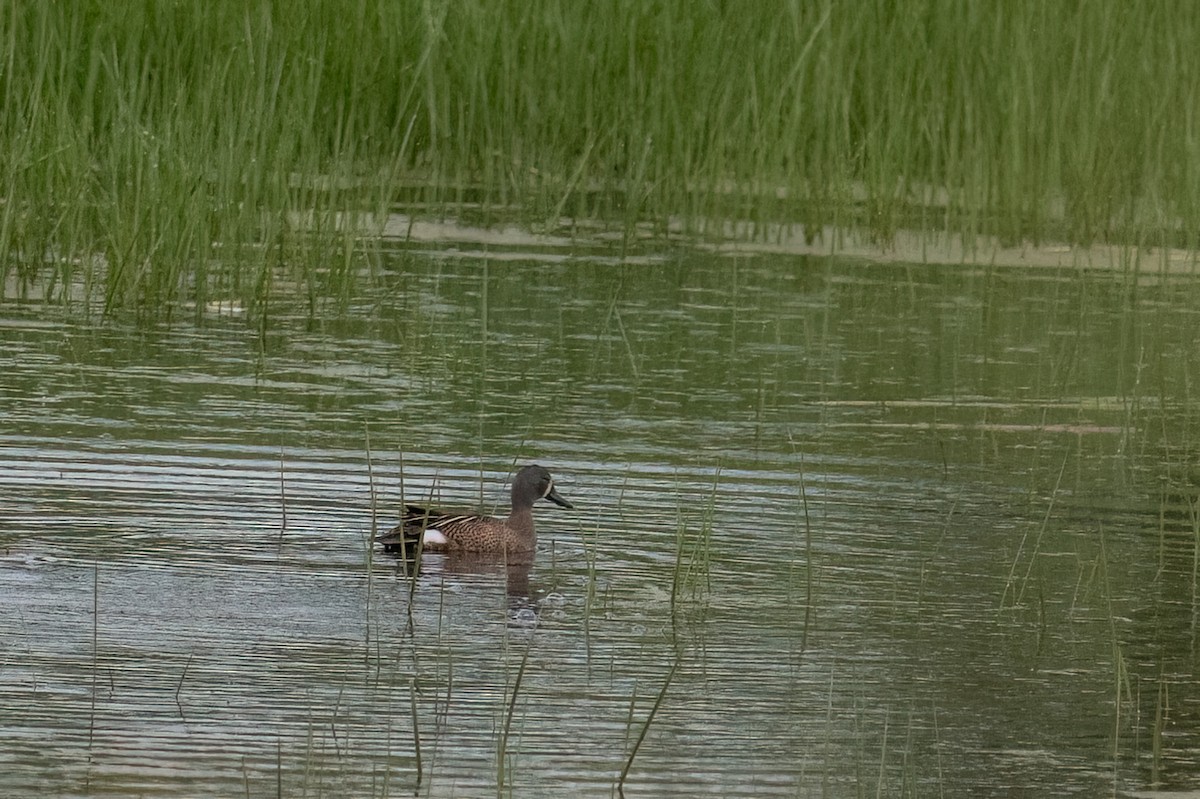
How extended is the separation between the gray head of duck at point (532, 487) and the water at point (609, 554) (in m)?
0.14

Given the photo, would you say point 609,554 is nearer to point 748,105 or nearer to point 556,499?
point 556,499

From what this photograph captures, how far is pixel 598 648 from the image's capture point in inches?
233

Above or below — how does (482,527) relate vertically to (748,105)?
below

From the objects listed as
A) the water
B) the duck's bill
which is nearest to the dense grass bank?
the water

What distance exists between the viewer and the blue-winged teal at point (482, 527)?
6.89 metres

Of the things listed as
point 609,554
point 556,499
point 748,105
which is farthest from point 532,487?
point 748,105

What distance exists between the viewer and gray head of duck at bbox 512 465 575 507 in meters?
7.20

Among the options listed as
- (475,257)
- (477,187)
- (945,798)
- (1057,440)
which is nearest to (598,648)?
(945,798)

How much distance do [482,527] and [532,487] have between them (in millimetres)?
247

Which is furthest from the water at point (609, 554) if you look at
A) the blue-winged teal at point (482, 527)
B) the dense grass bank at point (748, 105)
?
the dense grass bank at point (748, 105)

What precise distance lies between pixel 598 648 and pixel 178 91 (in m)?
5.27

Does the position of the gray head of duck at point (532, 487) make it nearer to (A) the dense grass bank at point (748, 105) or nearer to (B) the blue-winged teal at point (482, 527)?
(B) the blue-winged teal at point (482, 527)

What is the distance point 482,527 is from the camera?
7.04 meters

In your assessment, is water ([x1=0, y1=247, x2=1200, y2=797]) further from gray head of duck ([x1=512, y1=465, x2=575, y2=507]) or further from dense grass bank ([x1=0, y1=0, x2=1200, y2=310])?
dense grass bank ([x1=0, y1=0, x2=1200, y2=310])
